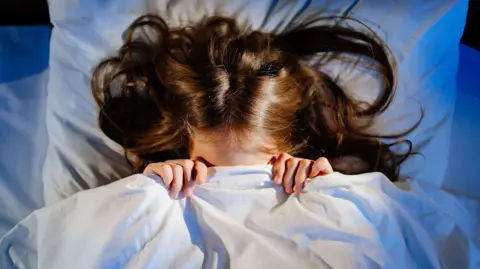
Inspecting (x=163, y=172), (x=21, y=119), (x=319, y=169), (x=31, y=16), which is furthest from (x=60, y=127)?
(x=319, y=169)

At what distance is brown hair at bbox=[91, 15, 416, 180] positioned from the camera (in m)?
0.95

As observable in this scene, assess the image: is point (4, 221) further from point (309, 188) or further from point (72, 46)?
point (309, 188)

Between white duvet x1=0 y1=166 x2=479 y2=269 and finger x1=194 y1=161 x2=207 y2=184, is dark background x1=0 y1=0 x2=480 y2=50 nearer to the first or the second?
white duvet x1=0 y1=166 x2=479 y2=269

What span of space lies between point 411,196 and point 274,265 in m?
0.26

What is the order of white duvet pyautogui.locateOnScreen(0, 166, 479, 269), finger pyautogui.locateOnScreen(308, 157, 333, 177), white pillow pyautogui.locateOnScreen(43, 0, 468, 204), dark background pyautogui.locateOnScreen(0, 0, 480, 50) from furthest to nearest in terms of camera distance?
dark background pyautogui.locateOnScreen(0, 0, 480, 50), white pillow pyautogui.locateOnScreen(43, 0, 468, 204), finger pyautogui.locateOnScreen(308, 157, 333, 177), white duvet pyautogui.locateOnScreen(0, 166, 479, 269)

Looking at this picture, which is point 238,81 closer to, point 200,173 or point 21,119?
point 200,173

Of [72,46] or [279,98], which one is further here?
[72,46]

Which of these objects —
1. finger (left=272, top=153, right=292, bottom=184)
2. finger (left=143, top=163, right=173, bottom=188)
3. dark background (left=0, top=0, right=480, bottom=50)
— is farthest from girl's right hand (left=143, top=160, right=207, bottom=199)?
dark background (left=0, top=0, right=480, bottom=50)

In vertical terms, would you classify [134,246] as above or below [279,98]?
below

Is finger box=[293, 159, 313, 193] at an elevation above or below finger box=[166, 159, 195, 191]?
above

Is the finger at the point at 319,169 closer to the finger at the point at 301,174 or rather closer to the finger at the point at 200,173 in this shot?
the finger at the point at 301,174

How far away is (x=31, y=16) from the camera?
4.22ft

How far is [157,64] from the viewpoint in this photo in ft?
3.44

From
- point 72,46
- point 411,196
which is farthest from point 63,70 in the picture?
point 411,196
